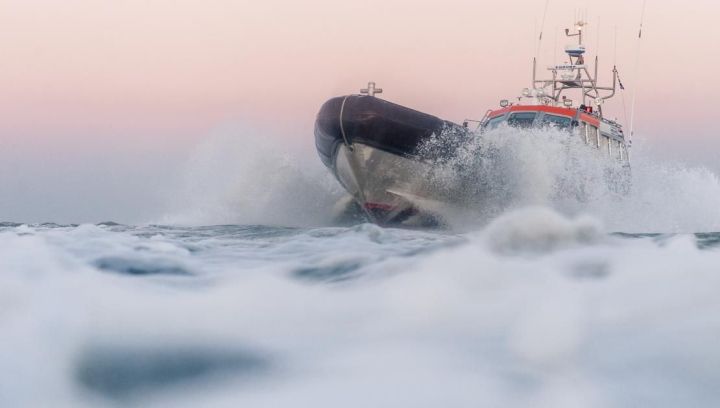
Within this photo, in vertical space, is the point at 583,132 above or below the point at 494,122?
below

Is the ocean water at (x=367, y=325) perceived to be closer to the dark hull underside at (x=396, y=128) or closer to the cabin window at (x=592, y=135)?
the dark hull underside at (x=396, y=128)

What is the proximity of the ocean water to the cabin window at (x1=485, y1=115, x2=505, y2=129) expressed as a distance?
807 centimetres

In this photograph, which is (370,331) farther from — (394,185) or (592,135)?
(592,135)

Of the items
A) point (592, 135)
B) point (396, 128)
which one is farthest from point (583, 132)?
point (396, 128)

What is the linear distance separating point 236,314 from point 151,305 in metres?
0.45

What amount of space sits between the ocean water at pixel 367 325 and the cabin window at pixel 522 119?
749 centimetres

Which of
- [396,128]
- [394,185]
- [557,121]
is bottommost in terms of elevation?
[394,185]

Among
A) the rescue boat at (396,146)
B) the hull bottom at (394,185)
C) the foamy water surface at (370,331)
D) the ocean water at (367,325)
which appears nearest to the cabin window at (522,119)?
the rescue boat at (396,146)

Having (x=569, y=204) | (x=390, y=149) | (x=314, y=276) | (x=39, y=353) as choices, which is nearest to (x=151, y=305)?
(x=39, y=353)

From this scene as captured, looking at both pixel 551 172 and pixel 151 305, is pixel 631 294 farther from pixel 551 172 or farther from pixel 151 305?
pixel 551 172

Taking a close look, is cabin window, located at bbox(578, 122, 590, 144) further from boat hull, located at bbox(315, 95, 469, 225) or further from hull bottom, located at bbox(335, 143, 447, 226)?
hull bottom, located at bbox(335, 143, 447, 226)

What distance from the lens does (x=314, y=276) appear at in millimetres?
4734

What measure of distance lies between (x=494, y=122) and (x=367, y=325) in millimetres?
10963

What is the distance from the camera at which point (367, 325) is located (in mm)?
3523
